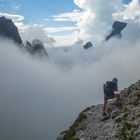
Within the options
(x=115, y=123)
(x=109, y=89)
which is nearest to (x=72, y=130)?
(x=109, y=89)

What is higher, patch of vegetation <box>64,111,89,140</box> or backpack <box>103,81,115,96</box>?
backpack <box>103,81,115,96</box>

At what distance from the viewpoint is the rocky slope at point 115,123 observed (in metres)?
28.0

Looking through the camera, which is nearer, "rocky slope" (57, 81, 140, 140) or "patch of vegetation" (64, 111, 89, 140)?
"rocky slope" (57, 81, 140, 140)

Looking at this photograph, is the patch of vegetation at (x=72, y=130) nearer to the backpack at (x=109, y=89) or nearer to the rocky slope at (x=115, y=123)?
the rocky slope at (x=115, y=123)

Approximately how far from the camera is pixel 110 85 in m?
38.6

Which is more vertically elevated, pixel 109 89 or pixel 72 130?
pixel 109 89

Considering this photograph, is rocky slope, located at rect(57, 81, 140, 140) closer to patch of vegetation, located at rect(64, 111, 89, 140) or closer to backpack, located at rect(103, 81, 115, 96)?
patch of vegetation, located at rect(64, 111, 89, 140)

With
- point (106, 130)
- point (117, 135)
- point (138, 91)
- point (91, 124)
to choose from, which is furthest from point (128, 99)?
point (117, 135)

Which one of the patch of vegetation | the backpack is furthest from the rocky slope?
the backpack

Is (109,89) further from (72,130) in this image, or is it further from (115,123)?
(115,123)

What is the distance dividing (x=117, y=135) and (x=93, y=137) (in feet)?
11.5

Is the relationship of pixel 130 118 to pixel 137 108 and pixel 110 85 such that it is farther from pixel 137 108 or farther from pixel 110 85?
pixel 110 85

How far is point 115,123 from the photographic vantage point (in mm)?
31766

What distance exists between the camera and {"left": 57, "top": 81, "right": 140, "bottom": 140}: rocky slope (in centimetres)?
2802
